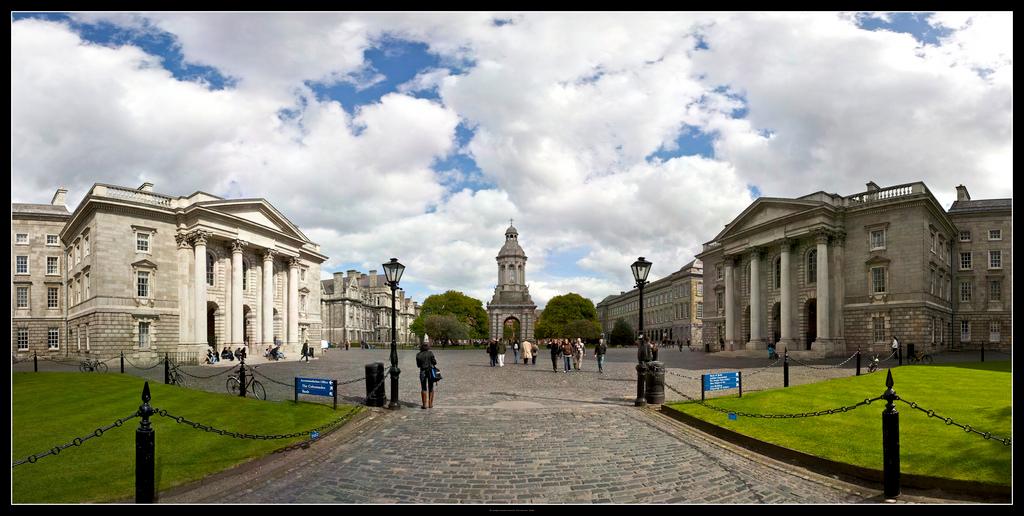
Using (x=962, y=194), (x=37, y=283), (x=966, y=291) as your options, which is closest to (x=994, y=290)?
(x=966, y=291)

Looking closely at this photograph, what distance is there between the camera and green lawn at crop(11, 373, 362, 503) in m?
7.73

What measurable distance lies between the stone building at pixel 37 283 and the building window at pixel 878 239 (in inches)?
2538

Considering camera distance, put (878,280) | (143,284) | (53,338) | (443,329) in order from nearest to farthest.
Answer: (143,284) → (878,280) → (53,338) → (443,329)

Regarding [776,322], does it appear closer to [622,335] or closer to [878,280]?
[878,280]

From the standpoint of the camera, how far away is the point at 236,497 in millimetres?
7398

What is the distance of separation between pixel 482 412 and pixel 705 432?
5.51 meters

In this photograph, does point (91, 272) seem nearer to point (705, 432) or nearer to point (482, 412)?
point (482, 412)

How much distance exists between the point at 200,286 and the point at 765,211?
4543cm

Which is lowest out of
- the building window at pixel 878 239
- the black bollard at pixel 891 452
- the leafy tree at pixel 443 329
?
the leafy tree at pixel 443 329

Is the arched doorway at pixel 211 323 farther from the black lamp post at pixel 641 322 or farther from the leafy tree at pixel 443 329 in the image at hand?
the leafy tree at pixel 443 329

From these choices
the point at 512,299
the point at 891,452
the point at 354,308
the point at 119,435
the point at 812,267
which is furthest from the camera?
the point at 512,299

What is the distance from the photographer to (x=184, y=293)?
3969 cm

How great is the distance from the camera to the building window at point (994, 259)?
4566 centimetres

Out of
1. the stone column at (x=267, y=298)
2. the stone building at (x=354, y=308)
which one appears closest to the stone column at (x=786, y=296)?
the stone column at (x=267, y=298)
